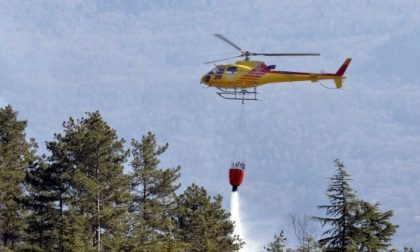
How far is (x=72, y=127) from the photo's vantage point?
76812mm

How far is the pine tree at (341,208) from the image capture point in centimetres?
6384

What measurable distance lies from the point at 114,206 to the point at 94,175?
2.69 meters

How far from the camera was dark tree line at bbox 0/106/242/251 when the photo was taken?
70.2 m

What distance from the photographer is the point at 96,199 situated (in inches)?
2852

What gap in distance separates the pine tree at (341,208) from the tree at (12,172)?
85.4 feet

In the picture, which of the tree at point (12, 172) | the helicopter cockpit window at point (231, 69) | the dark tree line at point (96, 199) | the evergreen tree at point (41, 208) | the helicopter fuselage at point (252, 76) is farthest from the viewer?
the tree at point (12, 172)

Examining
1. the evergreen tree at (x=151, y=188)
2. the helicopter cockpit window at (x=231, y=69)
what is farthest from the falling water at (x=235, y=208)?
the helicopter cockpit window at (x=231, y=69)

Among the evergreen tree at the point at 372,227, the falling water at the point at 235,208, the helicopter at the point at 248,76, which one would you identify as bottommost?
the evergreen tree at the point at 372,227

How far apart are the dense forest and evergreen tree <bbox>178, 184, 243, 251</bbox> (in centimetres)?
10

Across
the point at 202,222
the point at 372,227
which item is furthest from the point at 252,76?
the point at 372,227

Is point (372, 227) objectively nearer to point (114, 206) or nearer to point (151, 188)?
point (114, 206)

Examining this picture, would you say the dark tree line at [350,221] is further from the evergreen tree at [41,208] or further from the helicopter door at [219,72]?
the evergreen tree at [41,208]

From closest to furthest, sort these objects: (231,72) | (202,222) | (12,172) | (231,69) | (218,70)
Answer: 1. (231,72)
2. (231,69)
3. (202,222)
4. (218,70)
5. (12,172)

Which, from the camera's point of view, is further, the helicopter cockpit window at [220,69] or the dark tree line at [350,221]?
the helicopter cockpit window at [220,69]
